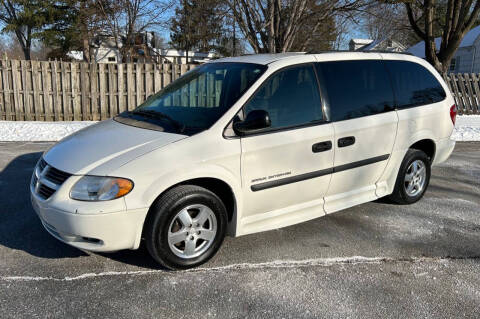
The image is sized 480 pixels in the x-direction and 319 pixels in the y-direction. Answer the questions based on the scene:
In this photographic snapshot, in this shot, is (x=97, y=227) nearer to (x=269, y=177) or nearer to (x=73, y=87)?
(x=269, y=177)

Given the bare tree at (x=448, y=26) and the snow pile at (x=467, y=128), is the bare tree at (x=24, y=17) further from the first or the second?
the snow pile at (x=467, y=128)

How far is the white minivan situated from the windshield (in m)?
0.02

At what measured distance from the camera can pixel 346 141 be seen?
3.97 m

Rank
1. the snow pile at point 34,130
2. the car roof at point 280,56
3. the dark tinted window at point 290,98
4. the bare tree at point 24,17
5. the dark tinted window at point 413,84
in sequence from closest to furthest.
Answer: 1. the dark tinted window at point 290,98
2. the car roof at point 280,56
3. the dark tinted window at point 413,84
4. the snow pile at point 34,130
5. the bare tree at point 24,17

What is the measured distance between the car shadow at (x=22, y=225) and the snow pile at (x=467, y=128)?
829 cm

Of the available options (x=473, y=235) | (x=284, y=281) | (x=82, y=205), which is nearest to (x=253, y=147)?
(x=284, y=281)

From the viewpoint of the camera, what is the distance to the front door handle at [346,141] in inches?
155

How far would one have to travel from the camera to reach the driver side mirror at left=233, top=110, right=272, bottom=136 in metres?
3.35

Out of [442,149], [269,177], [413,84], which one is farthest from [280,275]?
[442,149]

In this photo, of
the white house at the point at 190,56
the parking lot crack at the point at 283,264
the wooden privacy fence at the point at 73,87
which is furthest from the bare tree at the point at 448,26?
the white house at the point at 190,56

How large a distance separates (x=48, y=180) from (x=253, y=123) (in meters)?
1.76

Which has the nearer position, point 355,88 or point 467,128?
point 355,88

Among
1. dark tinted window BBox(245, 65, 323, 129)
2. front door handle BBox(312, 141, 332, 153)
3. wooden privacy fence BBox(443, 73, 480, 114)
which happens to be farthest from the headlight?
wooden privacy fence BBox(443, 73, 480, 114)

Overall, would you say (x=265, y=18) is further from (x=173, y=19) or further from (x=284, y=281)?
(x=284, y=281)
